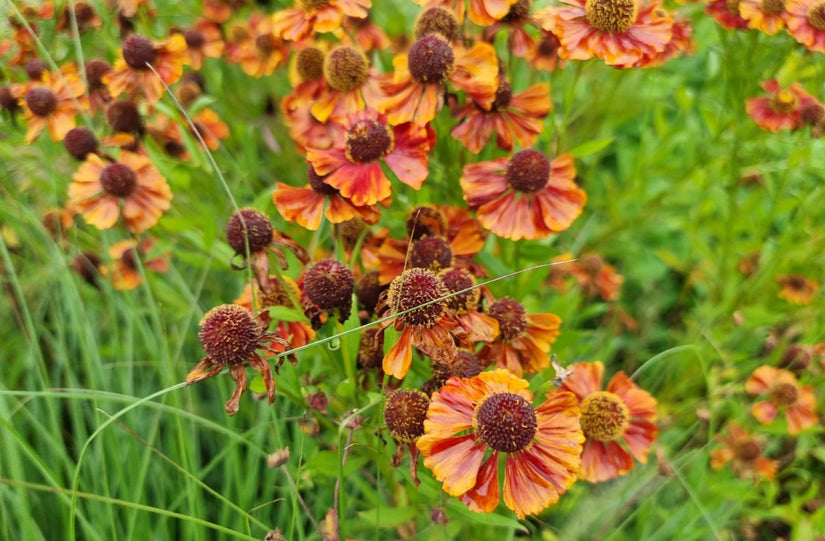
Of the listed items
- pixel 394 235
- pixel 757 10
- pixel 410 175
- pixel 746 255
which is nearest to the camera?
pixel 410 175

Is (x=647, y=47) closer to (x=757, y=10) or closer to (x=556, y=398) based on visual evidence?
(x=757, y=10)

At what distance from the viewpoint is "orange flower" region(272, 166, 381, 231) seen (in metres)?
1.09

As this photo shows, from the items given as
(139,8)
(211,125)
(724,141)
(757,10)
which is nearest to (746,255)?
(724,141)

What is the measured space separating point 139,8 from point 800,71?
1.85m

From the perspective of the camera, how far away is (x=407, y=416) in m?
0.91

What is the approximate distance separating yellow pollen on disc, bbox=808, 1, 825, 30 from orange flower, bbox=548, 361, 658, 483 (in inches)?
31.8

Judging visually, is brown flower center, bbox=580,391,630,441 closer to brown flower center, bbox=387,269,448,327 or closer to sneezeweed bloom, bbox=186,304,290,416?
brown flower center, bbox=387,269,448,327

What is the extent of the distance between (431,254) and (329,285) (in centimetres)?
22

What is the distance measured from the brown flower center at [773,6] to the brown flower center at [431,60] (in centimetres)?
65

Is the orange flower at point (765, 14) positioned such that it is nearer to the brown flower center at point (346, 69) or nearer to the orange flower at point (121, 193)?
the brown flower center at point (346, 69)

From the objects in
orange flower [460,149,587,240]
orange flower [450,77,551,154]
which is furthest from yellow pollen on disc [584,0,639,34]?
orange flower [460,149,587,240]

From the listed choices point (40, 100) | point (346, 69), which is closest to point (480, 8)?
point (346, 69)

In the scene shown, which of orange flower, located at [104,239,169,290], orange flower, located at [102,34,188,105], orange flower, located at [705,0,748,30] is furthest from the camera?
orange flower, located at [104,239,169,290]

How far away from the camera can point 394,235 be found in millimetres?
1471
